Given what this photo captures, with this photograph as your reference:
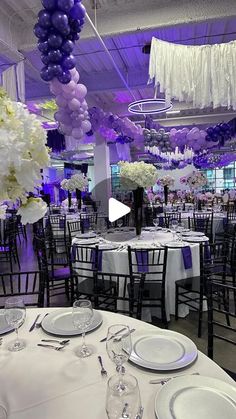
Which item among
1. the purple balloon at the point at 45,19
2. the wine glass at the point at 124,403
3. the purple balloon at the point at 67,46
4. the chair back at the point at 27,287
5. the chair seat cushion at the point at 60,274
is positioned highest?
the purple balloon at the point at 45,19

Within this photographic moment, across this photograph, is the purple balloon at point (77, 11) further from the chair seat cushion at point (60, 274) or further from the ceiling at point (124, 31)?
the chair seat cushion at point (60, 274)

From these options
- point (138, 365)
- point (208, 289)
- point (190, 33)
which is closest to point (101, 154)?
point (190, 33)

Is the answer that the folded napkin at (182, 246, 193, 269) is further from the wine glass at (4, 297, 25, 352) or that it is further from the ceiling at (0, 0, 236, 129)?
the ceiling at (0, 0, 236, 129)

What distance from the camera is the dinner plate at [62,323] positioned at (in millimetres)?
1430

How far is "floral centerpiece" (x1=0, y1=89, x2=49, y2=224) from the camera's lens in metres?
0.90

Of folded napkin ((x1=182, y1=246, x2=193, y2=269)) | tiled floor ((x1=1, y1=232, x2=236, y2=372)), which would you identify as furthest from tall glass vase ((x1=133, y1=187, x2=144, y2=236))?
tiled floor ((x1=1, y1=232, x2=236, y2=372))

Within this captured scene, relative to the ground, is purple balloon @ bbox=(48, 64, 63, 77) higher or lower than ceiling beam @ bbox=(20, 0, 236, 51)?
lower

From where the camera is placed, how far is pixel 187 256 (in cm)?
336

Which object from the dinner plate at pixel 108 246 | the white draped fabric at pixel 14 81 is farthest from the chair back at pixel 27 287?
the white draped fabric at pixel 14 81

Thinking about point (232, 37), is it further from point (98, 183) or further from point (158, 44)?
point (98, 183)

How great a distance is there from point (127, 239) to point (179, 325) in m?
1.18

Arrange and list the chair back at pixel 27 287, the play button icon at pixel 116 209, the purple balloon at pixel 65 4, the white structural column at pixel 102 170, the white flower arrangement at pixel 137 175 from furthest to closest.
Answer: the white structural column at pixel 102 170 → the play button icon at pixel 116 209 → the white flower arrangement at pixel 137 175 → the purple balloon at pixel 65 4 → the chair back at pixel 27 287

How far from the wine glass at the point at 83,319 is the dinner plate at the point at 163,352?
0.67ft

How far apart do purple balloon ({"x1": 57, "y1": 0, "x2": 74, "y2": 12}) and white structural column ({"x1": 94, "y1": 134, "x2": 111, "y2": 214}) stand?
8.01 metres
